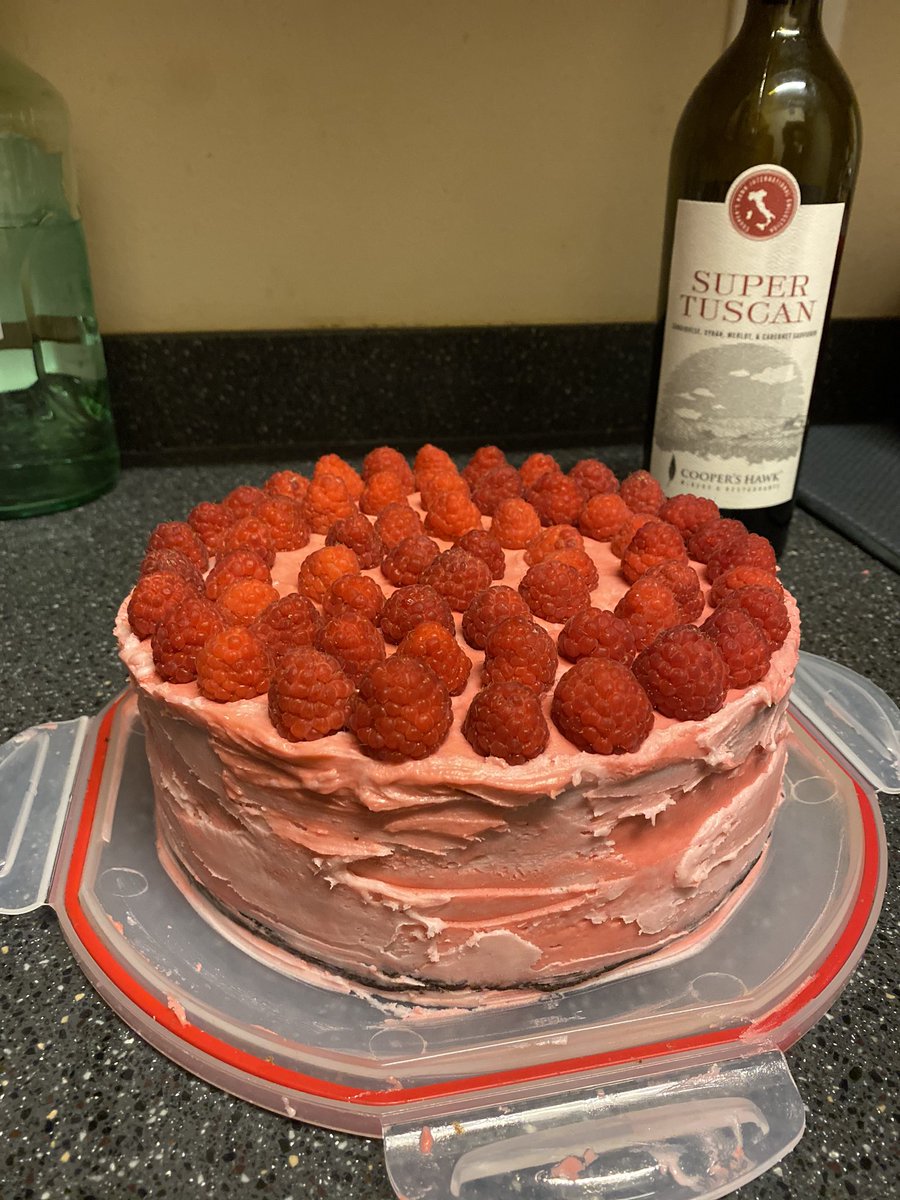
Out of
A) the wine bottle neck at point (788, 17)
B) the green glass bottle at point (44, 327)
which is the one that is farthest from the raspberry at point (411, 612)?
the green glass bottle at point (44, 327)

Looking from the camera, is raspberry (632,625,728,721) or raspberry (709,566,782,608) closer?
raspberry (632,625,728,721)

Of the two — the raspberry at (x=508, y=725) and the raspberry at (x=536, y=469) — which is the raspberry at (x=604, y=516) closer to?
the raspberry at (x=536, y=469)

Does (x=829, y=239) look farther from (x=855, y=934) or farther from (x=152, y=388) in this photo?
(x=152, y=388)

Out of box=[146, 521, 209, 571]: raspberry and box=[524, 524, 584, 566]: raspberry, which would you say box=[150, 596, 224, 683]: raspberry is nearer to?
box=[146, 521, 209, 571]: raspberry

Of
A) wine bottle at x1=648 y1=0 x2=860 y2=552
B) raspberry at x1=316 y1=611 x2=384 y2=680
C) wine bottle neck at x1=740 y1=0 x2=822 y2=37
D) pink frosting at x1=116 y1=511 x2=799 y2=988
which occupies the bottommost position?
pink frosting at x1=116 y1=511 x2=799 y2=988

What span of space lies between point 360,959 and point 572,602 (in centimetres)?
36

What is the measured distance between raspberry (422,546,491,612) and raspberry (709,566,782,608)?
222mm

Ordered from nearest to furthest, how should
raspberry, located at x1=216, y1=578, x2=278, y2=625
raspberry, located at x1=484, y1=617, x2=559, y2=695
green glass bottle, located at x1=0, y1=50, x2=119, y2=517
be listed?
raspberry, located at x1=484, y1=617, x2=559, y2=695
raspberry, located at x1=216, y1=578, x2=278, y2=625
green glass bottle, located at x1=0, y1=50, x2=119, y2=517

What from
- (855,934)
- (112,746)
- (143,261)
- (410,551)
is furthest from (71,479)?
(855,934)

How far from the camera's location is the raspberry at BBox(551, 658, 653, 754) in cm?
66

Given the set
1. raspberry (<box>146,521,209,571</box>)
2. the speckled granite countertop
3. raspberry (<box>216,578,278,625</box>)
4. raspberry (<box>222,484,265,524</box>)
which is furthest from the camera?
raspberry (<box>222,484,265,524</box>)

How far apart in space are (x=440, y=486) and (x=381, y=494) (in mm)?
71

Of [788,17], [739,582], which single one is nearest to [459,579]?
[739,582]

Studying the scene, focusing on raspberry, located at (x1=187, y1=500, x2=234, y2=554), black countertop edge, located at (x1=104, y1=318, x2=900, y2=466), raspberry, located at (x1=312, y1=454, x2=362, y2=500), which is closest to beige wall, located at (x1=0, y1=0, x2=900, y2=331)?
black countertop edge, located at (x1=104, y1=318, x2=900, y2=466)
